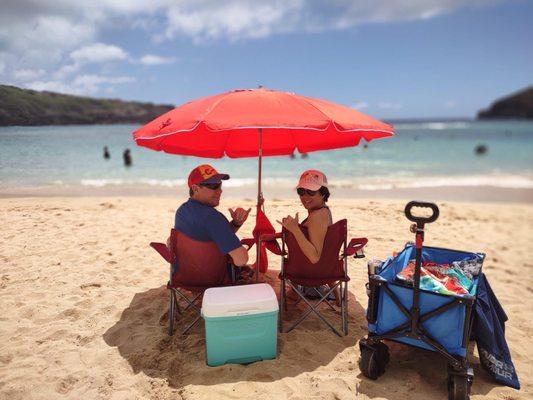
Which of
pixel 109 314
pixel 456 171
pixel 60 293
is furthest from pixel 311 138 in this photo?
pixel 456 171

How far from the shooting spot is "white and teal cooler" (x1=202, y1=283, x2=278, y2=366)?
119 inches

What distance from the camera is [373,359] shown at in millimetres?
3080

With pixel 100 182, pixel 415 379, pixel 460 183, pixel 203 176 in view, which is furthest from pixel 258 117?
pixel 460 183

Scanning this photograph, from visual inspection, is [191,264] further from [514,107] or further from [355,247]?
[514,107]

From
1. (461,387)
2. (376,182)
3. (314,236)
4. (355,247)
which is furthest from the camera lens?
(376,182)

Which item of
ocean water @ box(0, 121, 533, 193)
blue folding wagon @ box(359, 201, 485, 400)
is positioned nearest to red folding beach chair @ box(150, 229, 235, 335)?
blue folding wagon @ box(359, 201, 485, 400)

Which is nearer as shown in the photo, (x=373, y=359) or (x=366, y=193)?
(x=373, y=359)

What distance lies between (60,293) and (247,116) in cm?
293

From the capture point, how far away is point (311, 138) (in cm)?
483

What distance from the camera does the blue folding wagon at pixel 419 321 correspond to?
110 inches

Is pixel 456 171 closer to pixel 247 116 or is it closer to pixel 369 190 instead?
pixel 369 190

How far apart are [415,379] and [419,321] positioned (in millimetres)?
510

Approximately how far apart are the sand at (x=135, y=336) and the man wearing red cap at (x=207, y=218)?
90 cm

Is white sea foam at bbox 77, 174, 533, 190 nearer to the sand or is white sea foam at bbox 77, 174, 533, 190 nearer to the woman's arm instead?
the sand
